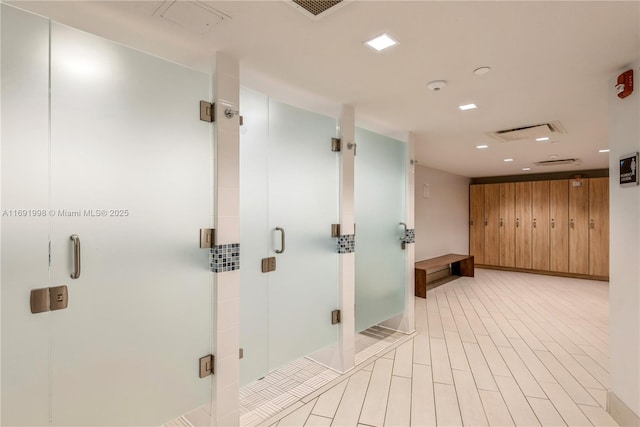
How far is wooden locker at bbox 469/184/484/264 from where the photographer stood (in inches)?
322

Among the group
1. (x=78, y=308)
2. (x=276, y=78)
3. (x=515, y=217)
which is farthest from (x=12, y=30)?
(x=515, y=217)

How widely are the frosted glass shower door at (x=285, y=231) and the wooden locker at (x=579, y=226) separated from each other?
6723mm

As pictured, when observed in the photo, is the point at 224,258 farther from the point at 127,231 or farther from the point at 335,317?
the point at 335,317

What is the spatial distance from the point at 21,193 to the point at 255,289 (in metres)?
1.37

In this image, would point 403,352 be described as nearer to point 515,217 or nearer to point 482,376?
point 482,376

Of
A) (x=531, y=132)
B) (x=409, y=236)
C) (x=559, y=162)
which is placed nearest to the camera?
(x=531, y=132)

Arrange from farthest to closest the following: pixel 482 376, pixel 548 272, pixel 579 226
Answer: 1. pixel 548 272
2. pixel 579 226
3. pixel 482 376

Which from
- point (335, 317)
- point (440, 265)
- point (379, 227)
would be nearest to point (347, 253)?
point (335, 317)

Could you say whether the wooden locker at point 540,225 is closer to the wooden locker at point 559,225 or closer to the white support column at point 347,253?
the wooden locker at point 559,225

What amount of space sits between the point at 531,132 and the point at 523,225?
4.67 m

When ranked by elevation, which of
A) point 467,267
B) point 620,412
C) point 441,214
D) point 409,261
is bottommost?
point 620,412

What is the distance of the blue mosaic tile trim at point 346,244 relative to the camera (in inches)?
114

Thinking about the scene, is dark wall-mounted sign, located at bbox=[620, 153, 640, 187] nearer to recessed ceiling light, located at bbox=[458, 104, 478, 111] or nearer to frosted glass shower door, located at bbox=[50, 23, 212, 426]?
recessed ceiling light, located at bbox=[458, 104, 478, 111]

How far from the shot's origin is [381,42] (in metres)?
1.82
